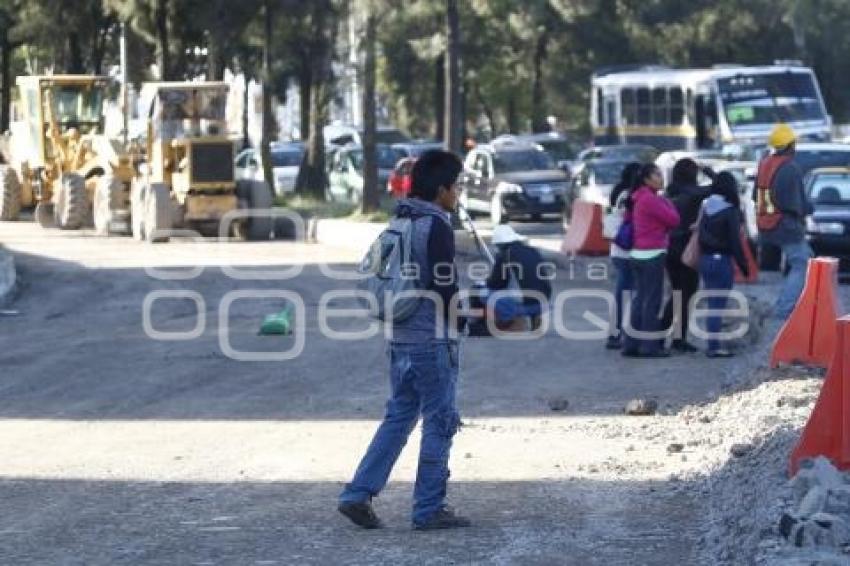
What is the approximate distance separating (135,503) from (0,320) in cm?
1244

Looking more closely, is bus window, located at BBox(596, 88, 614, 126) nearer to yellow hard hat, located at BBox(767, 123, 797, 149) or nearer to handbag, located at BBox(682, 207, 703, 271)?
yellow hard hat, located at BBox(767, 123, 797, 149)

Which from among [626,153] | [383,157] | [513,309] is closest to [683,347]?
[513,309]

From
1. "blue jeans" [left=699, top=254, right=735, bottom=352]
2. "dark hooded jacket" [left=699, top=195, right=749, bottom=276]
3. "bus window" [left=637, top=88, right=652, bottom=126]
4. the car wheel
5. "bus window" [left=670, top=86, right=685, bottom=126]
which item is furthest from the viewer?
"bus window" [left=637, top=88, right=652, bottom=126]

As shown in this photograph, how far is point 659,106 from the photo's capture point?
46812mm

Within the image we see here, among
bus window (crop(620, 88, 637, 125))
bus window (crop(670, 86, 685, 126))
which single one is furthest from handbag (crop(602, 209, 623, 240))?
bus window (crop(620, 88, 637, 125))

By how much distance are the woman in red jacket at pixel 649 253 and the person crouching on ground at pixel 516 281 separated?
3.58 ft

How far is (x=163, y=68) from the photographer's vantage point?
46.7m

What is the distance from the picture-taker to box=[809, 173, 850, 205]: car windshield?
24594 millimetres

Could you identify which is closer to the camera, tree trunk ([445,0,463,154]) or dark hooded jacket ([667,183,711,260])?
dark hooded jacket ([667,183,711,260])

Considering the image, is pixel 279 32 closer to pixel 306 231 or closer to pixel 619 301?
pixel 306 231

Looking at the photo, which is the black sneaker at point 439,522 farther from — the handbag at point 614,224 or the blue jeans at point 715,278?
the handbag at point 614,224

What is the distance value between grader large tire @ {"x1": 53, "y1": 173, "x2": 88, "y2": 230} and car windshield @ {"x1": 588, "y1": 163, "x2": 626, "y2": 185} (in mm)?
9914

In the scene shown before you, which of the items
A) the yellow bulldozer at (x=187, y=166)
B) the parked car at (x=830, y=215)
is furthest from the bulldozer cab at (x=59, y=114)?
Answer: the parked car at (x=830, y=215)

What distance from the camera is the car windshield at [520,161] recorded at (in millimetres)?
40156
